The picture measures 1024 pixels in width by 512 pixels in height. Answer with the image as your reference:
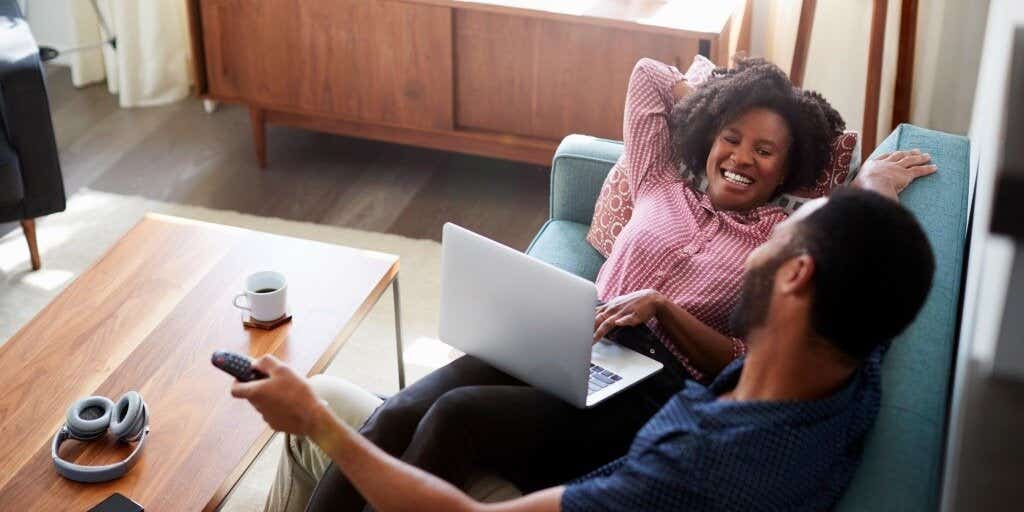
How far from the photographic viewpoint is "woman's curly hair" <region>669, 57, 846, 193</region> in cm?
208

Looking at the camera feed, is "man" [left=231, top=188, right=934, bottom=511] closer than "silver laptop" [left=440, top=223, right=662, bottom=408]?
Yes

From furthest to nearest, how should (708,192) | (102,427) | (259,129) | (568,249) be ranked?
1. (259,129)
2. (568,249)
3. (708,192)
4. (102,427)

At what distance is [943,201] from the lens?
1880 millimetres

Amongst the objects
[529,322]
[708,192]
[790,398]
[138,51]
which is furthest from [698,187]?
[138,51]

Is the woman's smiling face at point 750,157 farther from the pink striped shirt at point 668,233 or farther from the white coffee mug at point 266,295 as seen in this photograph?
the white coffee mug at point 266,295

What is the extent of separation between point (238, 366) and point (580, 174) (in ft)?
3.46

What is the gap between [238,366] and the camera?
159 cm

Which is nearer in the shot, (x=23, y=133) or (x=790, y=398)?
(x=790, y=398)

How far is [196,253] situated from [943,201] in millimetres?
1447

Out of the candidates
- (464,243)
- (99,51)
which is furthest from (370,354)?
(99,51)

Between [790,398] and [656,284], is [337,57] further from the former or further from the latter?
[790,398]

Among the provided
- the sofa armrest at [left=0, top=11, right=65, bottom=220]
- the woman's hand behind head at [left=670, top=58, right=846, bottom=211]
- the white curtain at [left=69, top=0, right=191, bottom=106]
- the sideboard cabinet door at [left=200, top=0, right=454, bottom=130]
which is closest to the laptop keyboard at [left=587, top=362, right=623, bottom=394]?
the woman's hand behind head at [left=670, top=58, right=846, bottom=211]

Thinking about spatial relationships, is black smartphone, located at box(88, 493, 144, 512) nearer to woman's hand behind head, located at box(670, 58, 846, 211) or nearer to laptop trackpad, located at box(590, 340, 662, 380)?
laptop trackpad, located at box(590, 340, 662, 380)

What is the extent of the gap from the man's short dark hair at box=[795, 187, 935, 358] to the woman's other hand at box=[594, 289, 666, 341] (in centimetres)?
54
